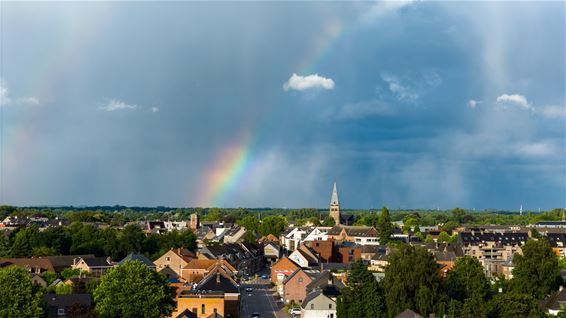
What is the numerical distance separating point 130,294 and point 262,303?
19009 mm

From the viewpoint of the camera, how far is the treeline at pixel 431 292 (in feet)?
153

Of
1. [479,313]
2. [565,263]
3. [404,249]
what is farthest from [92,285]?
[565,263]

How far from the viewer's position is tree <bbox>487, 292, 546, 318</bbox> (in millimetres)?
45656

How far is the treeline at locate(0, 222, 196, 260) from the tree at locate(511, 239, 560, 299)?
46.2m

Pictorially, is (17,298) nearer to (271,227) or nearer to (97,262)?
(97,262)

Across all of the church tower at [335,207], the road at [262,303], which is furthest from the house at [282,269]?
the church tower at [335,207]

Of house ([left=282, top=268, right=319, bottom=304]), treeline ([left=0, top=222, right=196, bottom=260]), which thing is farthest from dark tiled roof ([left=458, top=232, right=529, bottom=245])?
house ([left=282, top=268, right=319, bottom=304])

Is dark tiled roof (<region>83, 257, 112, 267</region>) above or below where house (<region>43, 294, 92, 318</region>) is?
above

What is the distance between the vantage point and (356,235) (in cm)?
13000

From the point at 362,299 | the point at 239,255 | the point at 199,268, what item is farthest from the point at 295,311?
the point at 239,255

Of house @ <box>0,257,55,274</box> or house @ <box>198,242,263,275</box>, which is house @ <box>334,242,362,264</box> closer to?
house @ <box>198,242,263,275</box>

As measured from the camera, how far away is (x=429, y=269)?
5378cm

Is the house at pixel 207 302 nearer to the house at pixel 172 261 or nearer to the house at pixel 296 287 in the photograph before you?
the house at pixel 296 287

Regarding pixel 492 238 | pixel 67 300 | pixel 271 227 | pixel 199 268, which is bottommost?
pixel 67 300
